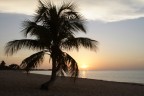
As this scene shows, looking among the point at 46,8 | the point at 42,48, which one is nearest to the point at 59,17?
the point at 46,8

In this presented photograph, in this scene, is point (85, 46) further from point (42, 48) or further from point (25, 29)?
point (25, 29)

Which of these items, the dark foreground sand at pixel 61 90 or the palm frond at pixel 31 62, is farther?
the palm frond at pixel 31 62

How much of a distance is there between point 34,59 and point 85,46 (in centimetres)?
267

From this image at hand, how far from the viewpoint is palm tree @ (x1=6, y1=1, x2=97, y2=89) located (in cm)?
1435

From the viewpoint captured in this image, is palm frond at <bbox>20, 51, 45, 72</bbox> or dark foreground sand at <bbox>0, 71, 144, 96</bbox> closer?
dark foreground sand at <bbox>0, 71, 144, 96</bbox>

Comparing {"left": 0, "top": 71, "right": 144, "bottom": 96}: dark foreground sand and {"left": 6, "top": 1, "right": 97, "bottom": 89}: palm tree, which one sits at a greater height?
{"left": 6, "top": 1, "right": 97, "bottom": 89}: palm tree

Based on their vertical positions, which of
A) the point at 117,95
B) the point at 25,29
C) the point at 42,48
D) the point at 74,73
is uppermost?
the point at 25,29

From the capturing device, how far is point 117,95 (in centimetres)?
1442

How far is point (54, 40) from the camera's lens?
14.9 m

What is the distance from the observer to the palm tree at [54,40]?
47.1 ft

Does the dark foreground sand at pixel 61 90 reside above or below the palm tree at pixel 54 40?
below

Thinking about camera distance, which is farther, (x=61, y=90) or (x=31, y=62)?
(x=61, y=90)

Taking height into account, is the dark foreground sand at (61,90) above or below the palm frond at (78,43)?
below

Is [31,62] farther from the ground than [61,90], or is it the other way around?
[31,62]
